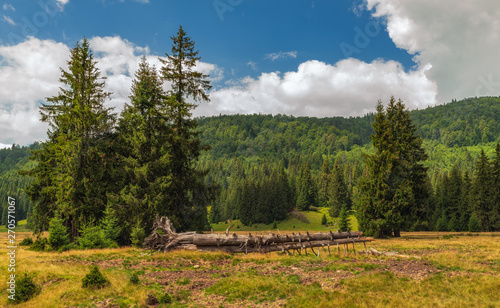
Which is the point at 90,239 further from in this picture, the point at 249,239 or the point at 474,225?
the point at 474,225

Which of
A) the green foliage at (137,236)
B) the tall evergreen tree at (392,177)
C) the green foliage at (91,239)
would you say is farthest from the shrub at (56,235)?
the tall evergreen tree at (392,177)

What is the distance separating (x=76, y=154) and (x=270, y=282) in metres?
21.1

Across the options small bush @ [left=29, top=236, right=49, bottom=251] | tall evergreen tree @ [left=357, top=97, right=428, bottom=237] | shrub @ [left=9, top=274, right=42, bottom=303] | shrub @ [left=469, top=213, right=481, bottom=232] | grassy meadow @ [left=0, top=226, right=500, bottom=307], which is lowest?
shrub @ [left=469, top=213, right=481, bottom=232]

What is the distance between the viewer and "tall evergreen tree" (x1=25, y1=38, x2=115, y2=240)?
2480cm

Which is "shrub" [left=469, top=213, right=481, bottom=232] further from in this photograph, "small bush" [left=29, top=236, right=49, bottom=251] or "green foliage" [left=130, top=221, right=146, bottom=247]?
"small bush" [left=29, top=236, right=49, bottom=251]

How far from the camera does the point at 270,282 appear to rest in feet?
41.1

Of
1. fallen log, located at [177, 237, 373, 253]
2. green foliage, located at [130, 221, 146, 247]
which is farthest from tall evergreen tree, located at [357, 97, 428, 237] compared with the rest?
green foliage, located at [130, 221, 146, 247]

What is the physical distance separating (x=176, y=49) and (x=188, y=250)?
61.4 feet

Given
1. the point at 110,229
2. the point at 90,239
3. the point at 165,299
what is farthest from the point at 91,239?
the point at 165,299

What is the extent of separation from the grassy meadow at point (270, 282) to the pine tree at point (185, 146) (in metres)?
8.87

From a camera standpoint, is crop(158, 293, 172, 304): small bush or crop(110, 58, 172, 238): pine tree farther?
crop(110, 58, 172, 238): pine tree

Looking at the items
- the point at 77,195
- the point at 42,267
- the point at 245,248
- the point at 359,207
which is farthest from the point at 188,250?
the point at 359,207

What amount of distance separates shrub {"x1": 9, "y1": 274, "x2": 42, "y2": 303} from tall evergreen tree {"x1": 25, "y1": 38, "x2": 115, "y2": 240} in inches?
567

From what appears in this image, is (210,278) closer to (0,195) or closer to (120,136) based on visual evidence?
(120,136)
